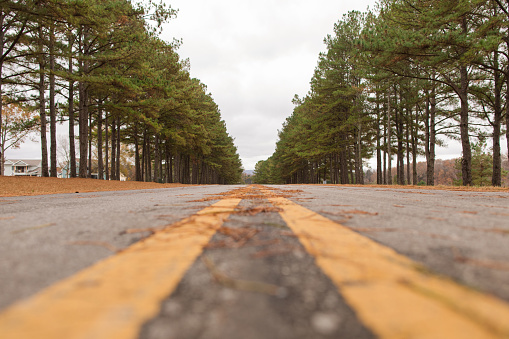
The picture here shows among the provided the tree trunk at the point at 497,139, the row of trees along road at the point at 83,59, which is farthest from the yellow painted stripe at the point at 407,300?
the tree trunk at the point at 497,139

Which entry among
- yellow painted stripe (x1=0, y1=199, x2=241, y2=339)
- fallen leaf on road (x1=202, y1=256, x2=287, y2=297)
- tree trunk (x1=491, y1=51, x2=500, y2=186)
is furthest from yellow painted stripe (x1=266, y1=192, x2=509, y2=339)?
tree trunk (x1=491, y1=51, x2=500, y2=186)

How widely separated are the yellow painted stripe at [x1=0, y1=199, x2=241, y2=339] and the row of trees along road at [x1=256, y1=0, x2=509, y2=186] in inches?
401

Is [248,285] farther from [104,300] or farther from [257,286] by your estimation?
[104,300]

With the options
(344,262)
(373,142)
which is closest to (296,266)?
(344,262)

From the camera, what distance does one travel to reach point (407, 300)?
0.60m

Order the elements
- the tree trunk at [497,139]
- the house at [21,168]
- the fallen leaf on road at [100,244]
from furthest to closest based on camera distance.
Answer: the house at [21,168] → the tree trunk at [497,139] → the fallen leaf on road at [100,244]

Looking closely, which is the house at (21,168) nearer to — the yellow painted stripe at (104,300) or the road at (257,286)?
the road at (257,286)

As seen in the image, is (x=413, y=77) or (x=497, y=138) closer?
(x=413, y=77)

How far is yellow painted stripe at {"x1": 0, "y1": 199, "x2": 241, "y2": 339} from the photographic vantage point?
0.49 metres

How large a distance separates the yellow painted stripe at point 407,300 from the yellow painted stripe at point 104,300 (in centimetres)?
48

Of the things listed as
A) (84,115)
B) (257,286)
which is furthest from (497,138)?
→ (84,115)

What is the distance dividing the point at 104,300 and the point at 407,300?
737 mm

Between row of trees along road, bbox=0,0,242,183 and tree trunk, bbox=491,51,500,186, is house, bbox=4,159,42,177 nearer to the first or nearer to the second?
row of trees along road, bbox=0,0,242,183

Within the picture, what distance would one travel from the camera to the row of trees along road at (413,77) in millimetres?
8664
